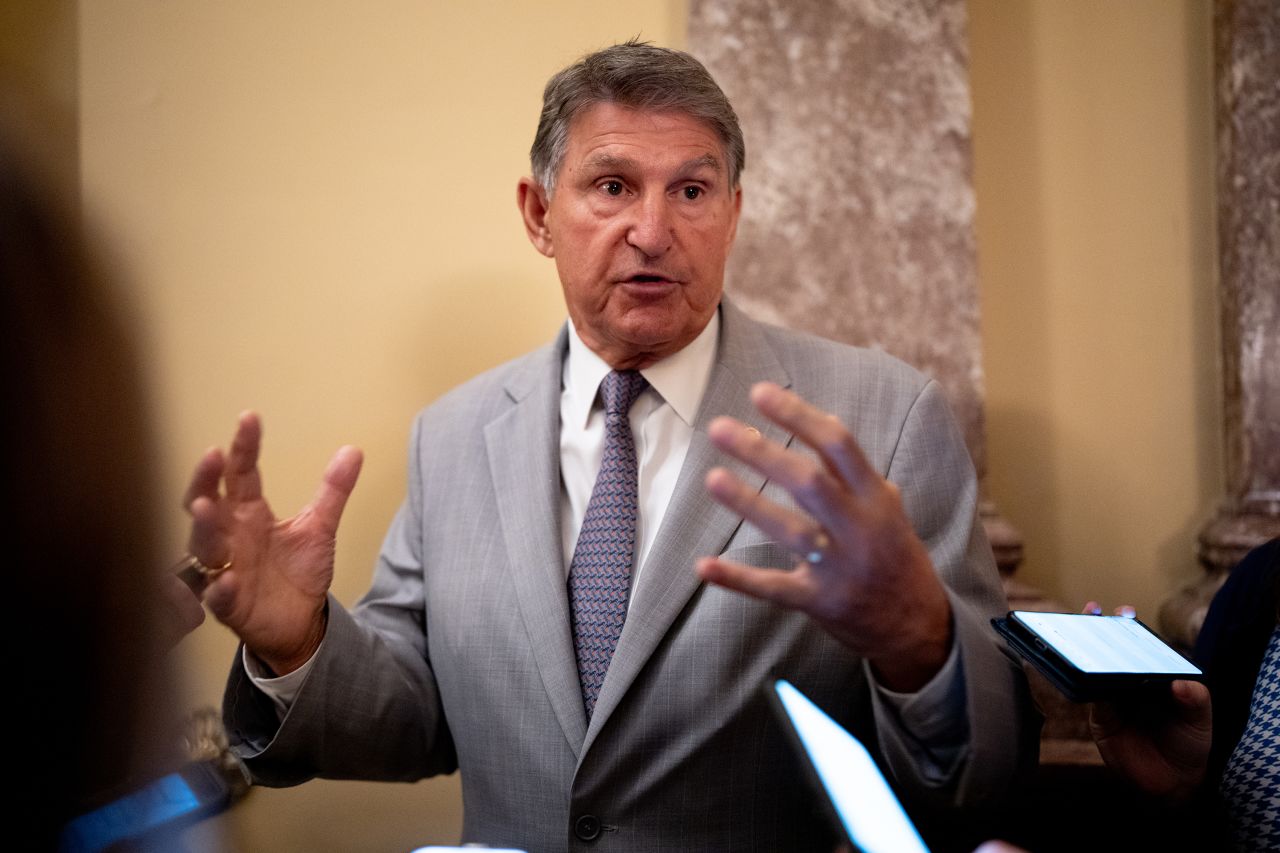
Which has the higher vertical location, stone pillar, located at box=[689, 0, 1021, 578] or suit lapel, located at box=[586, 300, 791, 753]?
stone pillar, located at box=[689, 0, 1021, 578]

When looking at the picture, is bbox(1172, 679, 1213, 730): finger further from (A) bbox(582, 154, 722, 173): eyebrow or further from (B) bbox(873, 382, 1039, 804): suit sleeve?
(A) bbox(582, 154, 722, 173): eyebrow

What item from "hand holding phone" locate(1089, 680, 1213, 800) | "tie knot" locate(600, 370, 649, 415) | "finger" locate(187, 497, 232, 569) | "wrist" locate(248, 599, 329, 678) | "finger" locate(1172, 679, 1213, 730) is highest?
Result: "tie knot" locate(600, 370, 649, 415)

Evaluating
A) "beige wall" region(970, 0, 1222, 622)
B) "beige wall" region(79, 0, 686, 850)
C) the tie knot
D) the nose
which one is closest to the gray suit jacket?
the tie knot

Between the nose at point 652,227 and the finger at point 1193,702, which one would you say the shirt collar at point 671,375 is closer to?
the nose at point 652,227

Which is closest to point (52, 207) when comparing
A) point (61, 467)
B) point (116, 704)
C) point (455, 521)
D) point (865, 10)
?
point (61, 467)

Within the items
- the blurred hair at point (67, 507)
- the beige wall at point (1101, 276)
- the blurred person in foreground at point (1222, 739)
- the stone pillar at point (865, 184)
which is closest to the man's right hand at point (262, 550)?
the blurred hair at point (67, 507)

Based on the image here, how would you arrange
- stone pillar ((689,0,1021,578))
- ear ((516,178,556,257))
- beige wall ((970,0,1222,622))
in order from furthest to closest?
beige wall ((970,0,1222,622))
stone pillar ((689,0,1021,578))
ear ((516,178,556,257))

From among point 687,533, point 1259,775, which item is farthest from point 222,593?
point 1259,775

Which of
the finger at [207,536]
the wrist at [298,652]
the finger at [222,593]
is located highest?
the finger at [207,536]

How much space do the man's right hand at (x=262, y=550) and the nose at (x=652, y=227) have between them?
0.59 meters

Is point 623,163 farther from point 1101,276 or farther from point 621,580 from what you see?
point 1101,276

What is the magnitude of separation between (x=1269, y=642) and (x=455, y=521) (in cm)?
133

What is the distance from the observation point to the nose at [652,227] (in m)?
1.66

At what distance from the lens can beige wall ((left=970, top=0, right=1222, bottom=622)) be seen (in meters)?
2.30
